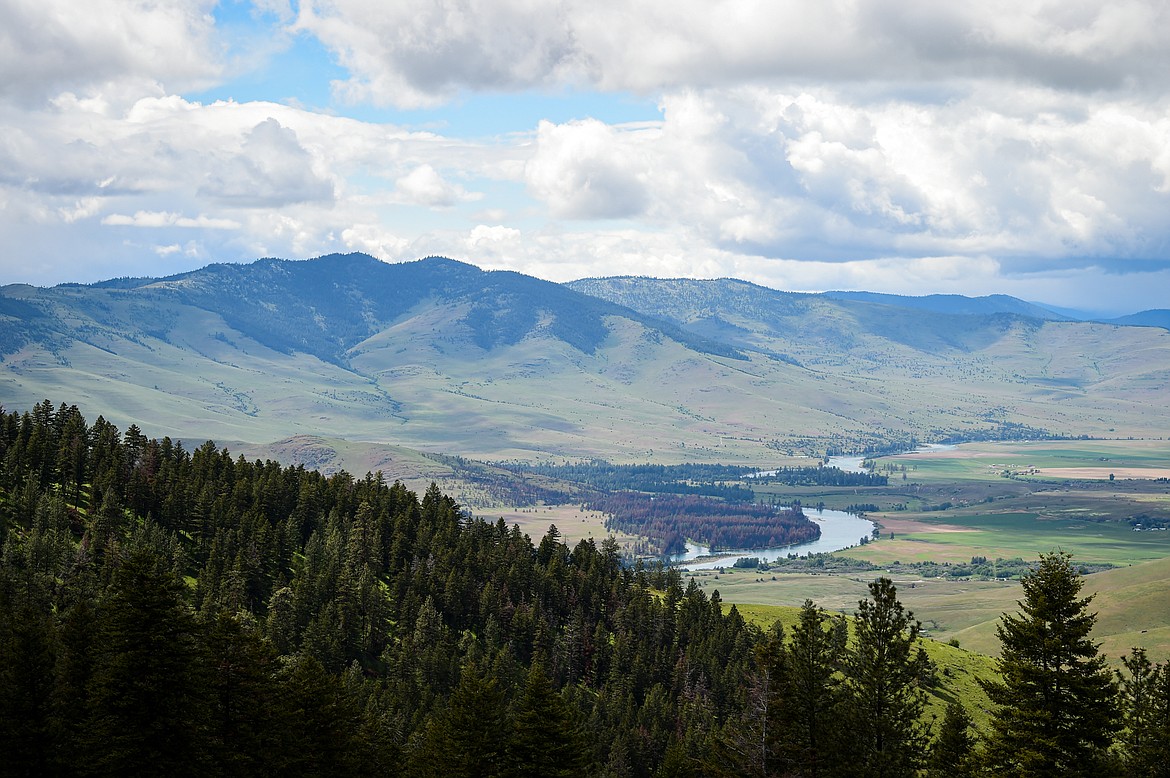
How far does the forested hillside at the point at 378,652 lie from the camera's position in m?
47.3

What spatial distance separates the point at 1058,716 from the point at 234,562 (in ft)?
300

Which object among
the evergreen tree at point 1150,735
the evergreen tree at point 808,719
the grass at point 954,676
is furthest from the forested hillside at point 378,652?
the grass at point 954,676

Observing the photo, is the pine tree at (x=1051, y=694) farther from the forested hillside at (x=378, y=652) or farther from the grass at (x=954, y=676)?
the grass at (x=954, y=676)

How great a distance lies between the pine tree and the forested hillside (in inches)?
8.7

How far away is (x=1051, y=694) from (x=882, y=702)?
833 centimetres

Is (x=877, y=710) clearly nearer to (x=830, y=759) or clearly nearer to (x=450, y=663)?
(x=830, y=759)

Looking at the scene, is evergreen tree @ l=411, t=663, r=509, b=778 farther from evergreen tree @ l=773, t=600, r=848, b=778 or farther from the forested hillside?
evergreen tree @ l=773, t=600, r=848, b=778

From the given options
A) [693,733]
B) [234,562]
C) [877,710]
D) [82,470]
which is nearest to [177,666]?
[877,710]

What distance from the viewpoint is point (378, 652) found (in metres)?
113

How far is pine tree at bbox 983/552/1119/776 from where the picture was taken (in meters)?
40.2

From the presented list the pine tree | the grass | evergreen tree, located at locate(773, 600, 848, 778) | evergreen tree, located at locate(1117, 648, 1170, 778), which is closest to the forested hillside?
evergreen tree, located at locate(773, 600, 848, 778)

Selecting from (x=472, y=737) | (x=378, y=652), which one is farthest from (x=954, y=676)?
(x=472, y=737)

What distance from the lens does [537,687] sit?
170 ft

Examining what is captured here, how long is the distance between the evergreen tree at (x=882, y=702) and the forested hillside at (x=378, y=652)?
0.13 meters
